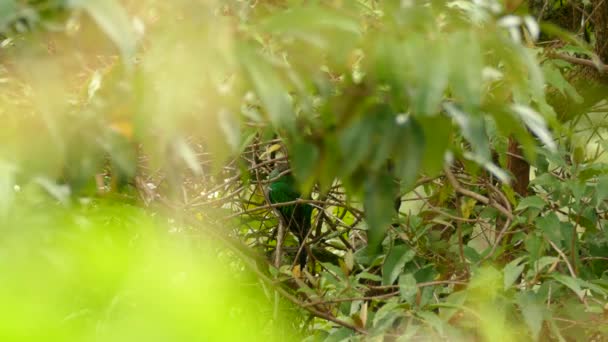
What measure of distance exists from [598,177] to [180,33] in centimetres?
163

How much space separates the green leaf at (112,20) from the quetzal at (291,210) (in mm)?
2071

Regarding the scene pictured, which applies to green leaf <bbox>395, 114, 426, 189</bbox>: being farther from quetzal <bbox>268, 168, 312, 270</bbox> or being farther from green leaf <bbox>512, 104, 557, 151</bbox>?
quetzal <bbox>268, 168, 312, 270</bbox>

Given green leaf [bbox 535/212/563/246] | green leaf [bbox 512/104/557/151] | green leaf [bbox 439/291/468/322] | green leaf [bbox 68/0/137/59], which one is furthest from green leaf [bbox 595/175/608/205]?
green leaf [bbox 68/0/137/59]

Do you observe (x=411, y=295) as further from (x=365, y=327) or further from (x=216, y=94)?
(x=216, y=94)

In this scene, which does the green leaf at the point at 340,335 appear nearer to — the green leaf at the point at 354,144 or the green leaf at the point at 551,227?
the green leaf at the point at 551,227

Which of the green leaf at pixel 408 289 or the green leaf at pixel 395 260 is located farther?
the green leaf at pixel 395 260

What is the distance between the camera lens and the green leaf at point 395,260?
225cm

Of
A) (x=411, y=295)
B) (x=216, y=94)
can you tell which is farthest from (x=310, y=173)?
(x=411, y=295)

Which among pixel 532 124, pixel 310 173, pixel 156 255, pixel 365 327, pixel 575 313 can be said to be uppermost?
pixel 156 255

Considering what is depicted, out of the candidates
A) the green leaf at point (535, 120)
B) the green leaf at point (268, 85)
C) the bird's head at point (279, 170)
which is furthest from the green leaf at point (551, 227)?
the green leaf at point (268, 85)

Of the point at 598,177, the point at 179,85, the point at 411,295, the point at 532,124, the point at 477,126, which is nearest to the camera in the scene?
the point at 179,85

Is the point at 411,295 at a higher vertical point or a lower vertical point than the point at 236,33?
lower

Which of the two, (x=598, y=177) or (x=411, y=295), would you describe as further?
(x=598, y=177)

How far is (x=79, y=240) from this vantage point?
435 millimetres
